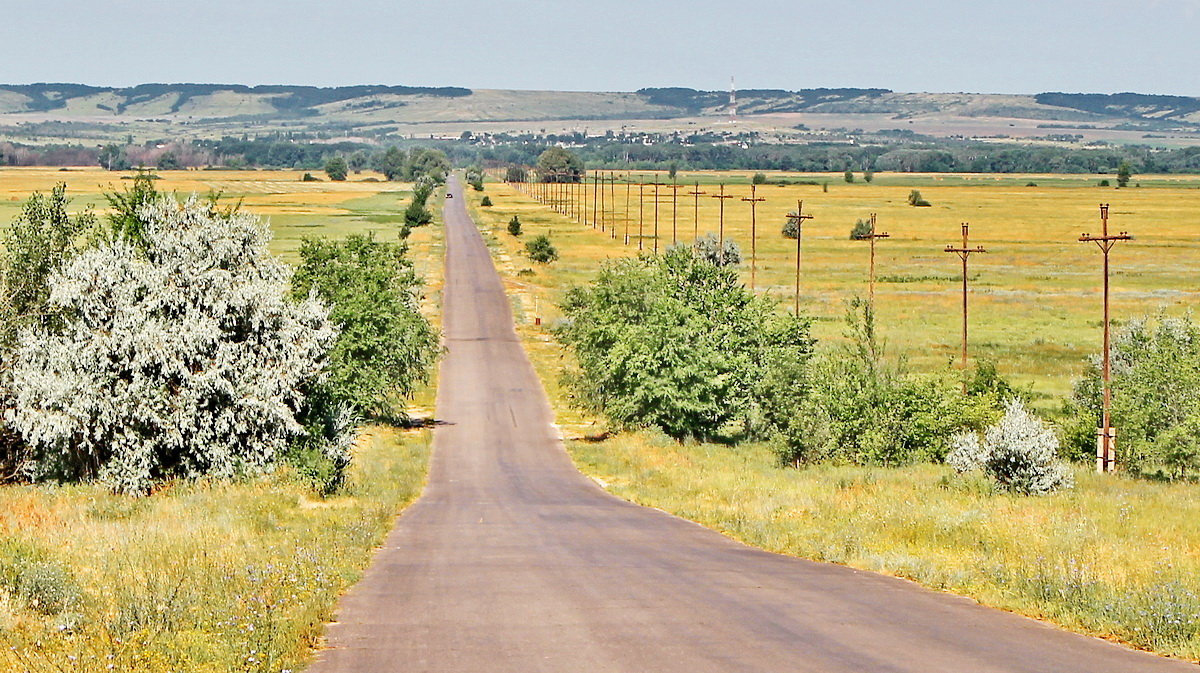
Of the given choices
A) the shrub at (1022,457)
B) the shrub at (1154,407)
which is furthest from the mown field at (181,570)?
the shrub at (1154,407)

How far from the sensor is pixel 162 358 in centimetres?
3038

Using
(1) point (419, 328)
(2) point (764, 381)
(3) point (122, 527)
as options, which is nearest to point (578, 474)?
(2) point (764, 381)

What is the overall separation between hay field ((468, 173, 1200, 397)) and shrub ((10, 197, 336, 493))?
20.7 metres

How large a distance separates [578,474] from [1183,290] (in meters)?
69.4

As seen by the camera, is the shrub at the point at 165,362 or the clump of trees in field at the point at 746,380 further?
the clump of trees in field at the point at 746,380

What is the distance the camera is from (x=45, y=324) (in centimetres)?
3406

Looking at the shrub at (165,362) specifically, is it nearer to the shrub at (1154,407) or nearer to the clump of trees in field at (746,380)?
the clump of trees in field at (746,380)

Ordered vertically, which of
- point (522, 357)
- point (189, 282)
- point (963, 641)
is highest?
point (189, 282)

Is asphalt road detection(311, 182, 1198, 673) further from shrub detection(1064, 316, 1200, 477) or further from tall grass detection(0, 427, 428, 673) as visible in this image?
shrub detection(1064, 316, 1200, 477)

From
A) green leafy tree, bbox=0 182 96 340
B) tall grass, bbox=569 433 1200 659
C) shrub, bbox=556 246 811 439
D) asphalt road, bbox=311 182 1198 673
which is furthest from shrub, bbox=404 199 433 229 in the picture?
asphalt road, bbox=311 182 1198 673

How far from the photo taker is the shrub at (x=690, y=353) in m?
46.6

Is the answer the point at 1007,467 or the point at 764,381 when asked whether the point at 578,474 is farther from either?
the point at 1007,467

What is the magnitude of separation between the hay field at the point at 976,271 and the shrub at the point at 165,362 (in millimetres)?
20696

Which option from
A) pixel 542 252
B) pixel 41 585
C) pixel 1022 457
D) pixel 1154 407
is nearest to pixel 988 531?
pixel 1022 457
